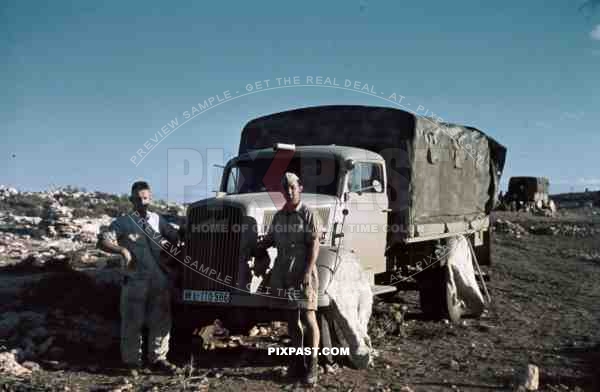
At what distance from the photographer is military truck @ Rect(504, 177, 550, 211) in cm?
3300

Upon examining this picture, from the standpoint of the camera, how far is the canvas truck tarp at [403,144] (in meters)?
7.74

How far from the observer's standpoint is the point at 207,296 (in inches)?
226

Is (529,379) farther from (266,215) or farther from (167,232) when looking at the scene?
(167,232)

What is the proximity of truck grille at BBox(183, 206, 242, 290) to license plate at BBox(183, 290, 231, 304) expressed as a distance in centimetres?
6

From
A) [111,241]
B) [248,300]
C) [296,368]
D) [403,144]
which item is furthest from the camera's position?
[403,144]

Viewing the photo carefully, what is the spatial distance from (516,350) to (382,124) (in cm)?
339

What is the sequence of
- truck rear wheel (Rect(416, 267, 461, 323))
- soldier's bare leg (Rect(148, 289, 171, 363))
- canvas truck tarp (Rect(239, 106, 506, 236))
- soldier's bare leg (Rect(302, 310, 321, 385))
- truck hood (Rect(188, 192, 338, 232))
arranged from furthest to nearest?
truck rear wheel (Rect(416, 267, 461, 323)), canvas truck tarp (Rect(239, 106, 506, 236)), soldier's bare leg (Rect(148, 289, 171, 363)), truck hood (Rect(188, 192, 338, 232)), soldier's bare leg (Rect(302, 310, 321, 385))

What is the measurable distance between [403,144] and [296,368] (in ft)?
12.0

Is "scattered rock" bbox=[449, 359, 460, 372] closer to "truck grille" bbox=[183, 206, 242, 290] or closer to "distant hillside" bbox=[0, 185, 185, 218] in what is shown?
"truck grille" bbox=[183, 206, 242, 290]

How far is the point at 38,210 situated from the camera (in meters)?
22.8

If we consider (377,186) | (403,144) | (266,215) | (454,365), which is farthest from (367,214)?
(454,365)

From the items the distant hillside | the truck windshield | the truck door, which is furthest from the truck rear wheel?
the distant hillside

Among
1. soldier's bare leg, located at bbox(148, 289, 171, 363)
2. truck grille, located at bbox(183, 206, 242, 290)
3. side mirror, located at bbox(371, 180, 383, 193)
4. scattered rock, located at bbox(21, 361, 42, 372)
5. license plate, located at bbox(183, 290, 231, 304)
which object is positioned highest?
side mirror, located at bbox(371, 180, 383, 193)

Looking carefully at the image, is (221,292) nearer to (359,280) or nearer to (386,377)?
(359,280)
